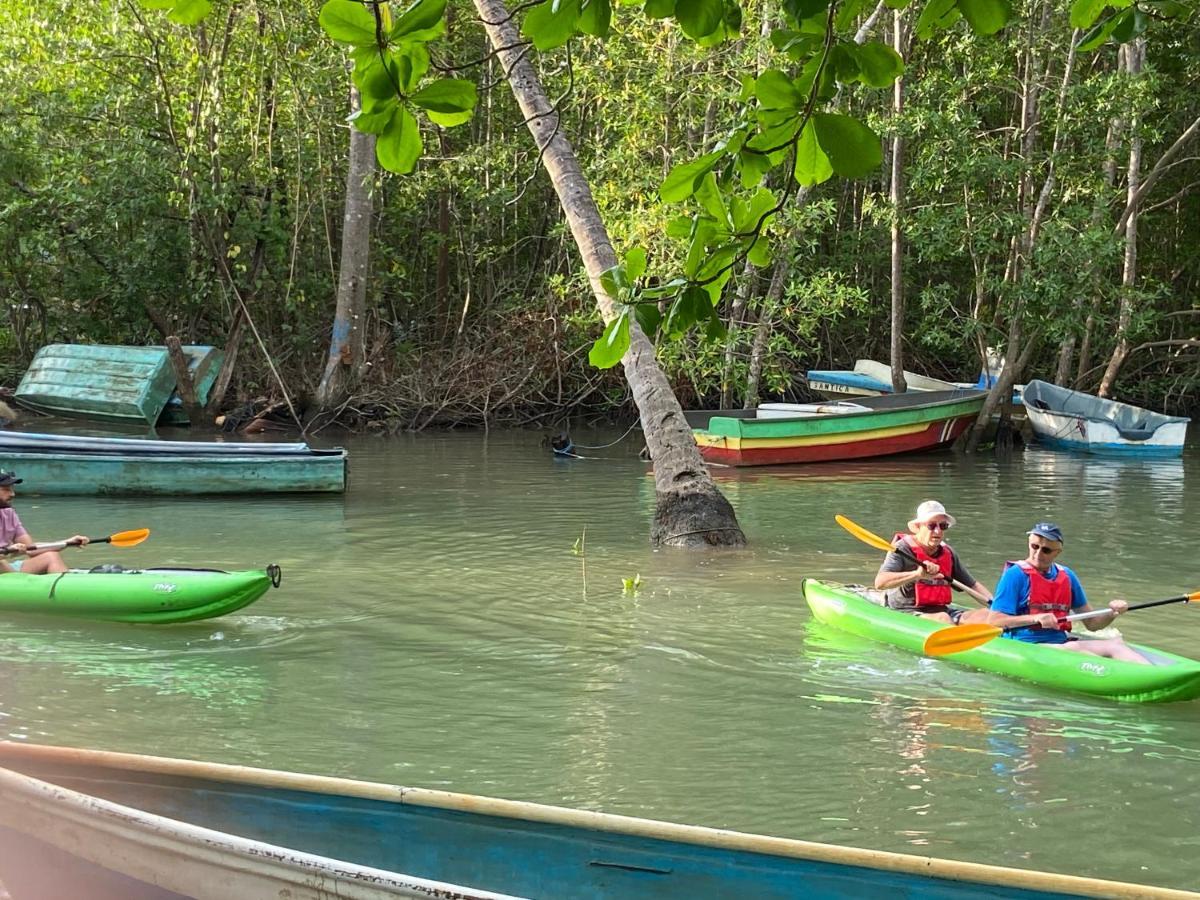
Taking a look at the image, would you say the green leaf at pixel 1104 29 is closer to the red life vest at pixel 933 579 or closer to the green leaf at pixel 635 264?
the green leaf at pixel 635 264

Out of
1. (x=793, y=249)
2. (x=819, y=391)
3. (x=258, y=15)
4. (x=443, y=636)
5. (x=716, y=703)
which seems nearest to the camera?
(x=716, y=703)

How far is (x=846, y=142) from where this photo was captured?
6.49 feet

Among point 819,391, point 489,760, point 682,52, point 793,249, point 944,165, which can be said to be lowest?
point 489,760

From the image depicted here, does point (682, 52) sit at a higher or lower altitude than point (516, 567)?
higher

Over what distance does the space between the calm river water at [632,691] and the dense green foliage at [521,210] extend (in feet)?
16.7

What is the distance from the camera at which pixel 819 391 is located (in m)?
22.4


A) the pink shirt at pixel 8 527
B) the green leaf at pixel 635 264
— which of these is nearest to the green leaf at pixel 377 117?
the green leaf at pixel 635 264

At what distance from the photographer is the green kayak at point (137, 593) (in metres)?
7.78

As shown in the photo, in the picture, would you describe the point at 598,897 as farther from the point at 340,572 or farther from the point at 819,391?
the point at 819,391

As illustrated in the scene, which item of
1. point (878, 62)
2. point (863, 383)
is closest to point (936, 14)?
point (878, 62)

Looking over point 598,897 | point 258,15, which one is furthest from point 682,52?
point 598,897

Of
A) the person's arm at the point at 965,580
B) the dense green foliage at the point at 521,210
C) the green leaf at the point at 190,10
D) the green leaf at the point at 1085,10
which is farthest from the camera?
the dense green foliage at the point at 521,210

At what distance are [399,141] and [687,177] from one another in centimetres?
49

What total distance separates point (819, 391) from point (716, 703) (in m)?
16.3
